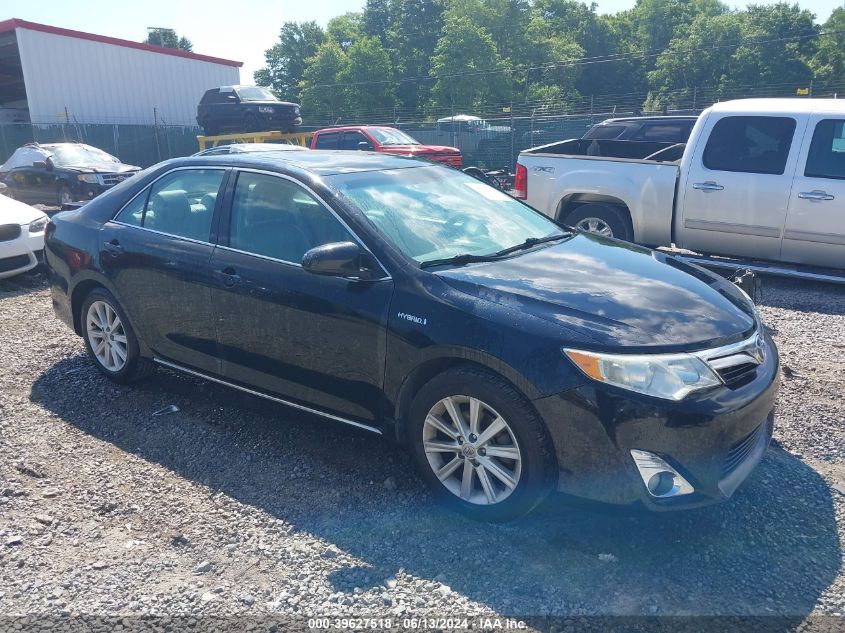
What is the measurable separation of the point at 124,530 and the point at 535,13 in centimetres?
8400

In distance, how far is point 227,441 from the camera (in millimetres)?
4324

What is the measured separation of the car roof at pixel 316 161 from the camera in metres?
4.23

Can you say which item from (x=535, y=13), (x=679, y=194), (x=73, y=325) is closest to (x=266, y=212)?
(x=73, y=325)

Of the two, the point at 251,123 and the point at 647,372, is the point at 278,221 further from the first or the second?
the point at 251,123

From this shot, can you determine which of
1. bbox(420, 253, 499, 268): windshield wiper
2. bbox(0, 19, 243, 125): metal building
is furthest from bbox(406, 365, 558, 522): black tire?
bbox(0, 19, 243, 125): metal building

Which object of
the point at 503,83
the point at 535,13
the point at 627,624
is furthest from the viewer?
the point at 535,13

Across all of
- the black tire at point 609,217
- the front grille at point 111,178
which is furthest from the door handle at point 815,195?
the front grille at point 111,178

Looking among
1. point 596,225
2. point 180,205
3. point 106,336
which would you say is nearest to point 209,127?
point 596,225

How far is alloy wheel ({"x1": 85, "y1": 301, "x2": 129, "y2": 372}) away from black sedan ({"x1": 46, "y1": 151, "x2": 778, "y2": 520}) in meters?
0.02

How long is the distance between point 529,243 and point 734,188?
4488mm

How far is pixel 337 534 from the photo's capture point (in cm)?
336

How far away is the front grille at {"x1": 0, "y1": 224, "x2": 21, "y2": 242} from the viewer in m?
8.27

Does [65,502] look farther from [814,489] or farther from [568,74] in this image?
[568,74]

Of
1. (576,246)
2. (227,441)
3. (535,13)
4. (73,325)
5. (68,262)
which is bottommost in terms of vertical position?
(227,441)
